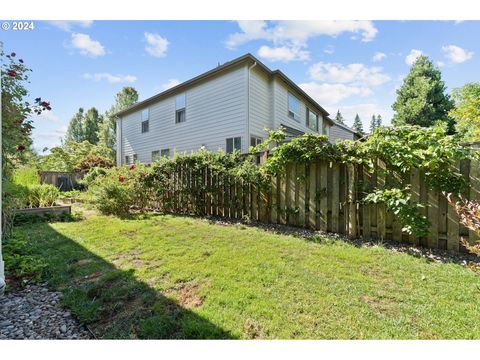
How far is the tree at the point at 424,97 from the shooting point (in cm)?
2177

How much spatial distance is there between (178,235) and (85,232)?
7.21 ft

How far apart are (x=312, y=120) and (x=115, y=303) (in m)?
15.4

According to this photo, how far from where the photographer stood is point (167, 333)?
2.00 meters

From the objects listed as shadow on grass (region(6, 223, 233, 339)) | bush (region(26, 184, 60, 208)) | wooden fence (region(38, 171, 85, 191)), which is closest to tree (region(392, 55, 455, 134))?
shadow on grass (region(6, 223, 233, 339))

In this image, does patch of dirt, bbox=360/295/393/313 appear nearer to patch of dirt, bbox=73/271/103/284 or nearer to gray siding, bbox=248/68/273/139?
patch of dirt, bbox=73/271/103/284

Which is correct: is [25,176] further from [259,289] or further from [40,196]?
[259,289]

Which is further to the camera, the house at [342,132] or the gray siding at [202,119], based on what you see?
the house at [342,132]

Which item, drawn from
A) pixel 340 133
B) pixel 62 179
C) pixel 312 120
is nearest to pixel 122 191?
pixel 62 179

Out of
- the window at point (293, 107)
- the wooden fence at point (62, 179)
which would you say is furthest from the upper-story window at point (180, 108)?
the wooden fence at point (62, 179)

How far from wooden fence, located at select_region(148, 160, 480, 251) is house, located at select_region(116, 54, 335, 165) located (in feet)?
12.5

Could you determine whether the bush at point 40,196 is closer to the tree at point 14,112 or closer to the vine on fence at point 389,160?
the tree at point 14,112
